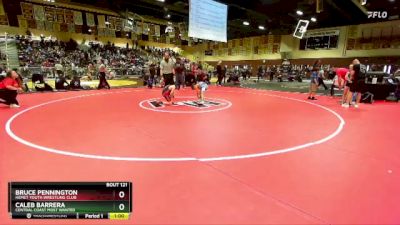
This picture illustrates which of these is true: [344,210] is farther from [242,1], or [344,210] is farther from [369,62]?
[369,62]

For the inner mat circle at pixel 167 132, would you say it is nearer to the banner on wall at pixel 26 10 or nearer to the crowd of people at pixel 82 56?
the crowd of people at pixel 82 56

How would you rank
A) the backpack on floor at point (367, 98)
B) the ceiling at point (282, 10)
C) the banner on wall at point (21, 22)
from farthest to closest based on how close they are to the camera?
the banner on wall at point (21, 22) → the ceiling at point (282, 10) → the backpack on floor at point (367, 98)

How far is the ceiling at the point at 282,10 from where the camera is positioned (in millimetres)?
19375

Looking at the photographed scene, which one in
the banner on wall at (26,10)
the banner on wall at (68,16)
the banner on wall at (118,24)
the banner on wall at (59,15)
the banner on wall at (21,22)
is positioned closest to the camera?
the banner on wall at (26,10)

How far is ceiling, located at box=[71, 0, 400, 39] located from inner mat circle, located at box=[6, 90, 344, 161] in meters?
13.8

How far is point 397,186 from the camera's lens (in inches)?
119

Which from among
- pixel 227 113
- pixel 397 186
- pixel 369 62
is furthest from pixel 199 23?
pixel 369 62

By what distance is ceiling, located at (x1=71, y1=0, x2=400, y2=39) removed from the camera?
1938 cm

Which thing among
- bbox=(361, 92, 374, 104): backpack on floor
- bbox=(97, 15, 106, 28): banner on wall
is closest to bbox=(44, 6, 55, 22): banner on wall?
bbox=(97, 15, 106, 28): banner on wall

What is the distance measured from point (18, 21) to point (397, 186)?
2968 centimetres

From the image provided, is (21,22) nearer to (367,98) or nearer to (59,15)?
(59,15)

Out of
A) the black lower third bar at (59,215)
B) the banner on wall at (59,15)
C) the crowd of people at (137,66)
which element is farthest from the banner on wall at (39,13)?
the black lower third bar at (59,215)
